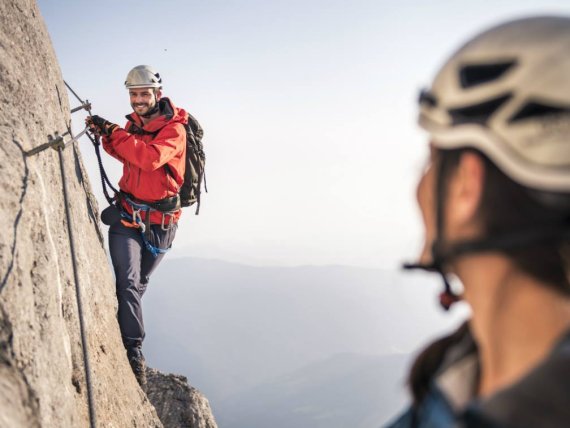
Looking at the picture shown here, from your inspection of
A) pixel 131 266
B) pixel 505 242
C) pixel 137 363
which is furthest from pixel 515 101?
pixel 137 363

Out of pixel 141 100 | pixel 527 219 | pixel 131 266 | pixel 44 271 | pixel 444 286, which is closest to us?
pixel 527 219

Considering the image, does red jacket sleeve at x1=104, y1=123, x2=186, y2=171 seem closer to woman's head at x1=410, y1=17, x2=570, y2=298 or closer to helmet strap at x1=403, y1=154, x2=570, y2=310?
helmet strap at x1=403, y1=154, x2=570, y2=310

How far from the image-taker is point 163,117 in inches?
341

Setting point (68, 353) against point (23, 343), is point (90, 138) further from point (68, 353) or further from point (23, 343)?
point (23, 343)

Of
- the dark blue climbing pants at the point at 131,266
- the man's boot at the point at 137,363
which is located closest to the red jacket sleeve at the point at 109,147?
the dark blue climbing pants at the point at 131,266

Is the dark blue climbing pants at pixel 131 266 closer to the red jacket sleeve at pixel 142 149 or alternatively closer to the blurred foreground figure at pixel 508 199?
the red jacket sleeve at pixel 142 149

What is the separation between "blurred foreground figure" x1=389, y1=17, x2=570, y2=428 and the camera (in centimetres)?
159

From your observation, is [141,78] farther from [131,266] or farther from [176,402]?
[176,402]

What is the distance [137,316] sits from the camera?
908 cm

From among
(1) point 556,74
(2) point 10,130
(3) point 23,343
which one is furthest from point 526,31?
(2) point 10,130

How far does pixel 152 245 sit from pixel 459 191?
7878 millimetres

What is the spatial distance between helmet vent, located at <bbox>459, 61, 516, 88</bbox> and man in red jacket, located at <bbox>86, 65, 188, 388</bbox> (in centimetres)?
674

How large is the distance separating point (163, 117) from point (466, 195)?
24.9ft

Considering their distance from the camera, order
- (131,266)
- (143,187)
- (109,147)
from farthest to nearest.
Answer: (131,266) → (143,187) → (109,147)
